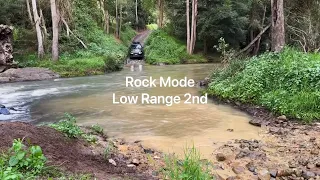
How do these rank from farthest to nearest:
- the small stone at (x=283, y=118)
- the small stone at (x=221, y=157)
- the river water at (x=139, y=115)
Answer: the small stone at (x=283, y=118), the river water at (x=139, y=115), the small stone at (x=221, y=157)

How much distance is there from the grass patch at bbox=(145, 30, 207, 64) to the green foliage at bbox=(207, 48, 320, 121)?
15.8 meters

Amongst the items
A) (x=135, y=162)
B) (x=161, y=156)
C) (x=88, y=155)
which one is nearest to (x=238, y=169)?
(x=161, y=156)

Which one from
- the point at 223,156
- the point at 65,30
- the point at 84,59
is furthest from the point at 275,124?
the point at 65,30

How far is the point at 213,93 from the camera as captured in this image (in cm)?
1172

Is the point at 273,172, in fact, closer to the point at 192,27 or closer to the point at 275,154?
the point at 275,154

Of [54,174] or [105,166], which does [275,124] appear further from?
[54,174]

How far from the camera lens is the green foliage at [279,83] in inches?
329

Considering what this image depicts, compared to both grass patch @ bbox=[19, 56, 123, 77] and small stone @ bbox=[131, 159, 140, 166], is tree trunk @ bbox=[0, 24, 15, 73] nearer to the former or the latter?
grass patch @ bbox=[19, 56, 123, 77]

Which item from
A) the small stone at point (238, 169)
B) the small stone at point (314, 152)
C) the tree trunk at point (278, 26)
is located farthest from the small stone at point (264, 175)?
the tree trunk at point (278, 26)

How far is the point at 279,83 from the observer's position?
9477 millimetres

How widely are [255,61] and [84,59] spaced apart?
13079mm

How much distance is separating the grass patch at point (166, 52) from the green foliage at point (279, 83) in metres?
15.8

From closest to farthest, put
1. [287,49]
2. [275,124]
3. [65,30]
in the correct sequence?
[275,124] → [287,49] → [65,30]

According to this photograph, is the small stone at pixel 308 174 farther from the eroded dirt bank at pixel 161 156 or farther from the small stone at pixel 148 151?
the small stone at pixel 148 151
